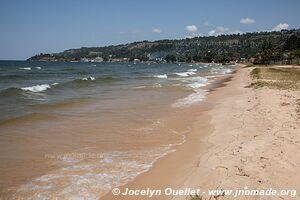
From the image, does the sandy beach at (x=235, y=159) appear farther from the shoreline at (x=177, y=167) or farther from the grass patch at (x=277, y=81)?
the grass patch at (x=277, y=81)

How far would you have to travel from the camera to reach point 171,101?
2102 cm

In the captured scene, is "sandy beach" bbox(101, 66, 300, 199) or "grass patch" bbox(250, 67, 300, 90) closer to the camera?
"sandy beach" bbox(101, 66, 300, 199)

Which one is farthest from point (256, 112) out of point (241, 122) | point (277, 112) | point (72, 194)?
point (72, 194)

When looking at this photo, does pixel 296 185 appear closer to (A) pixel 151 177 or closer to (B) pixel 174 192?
(B) pixel 174 192

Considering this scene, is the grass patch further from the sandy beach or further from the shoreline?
the shoreline

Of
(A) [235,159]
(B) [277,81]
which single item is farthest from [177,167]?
(B) [277,81]

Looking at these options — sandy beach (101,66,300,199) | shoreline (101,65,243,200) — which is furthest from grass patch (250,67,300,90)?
shoreline (101,65,243,200)

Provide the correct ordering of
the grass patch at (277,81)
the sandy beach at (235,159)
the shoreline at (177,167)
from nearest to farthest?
the sandy beach at (235,159) → the shoreline at (177,167) → the grass patch at (277,81)

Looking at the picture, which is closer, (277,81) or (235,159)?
(235,159)

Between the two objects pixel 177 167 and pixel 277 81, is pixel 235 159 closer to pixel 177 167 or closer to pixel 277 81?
pixel 177 167

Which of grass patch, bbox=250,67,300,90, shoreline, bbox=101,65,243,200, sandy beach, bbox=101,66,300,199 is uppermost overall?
grass patch, bbox=250,67,300,90

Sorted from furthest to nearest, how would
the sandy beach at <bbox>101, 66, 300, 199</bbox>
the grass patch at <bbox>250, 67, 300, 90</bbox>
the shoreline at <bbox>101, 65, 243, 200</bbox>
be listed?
the grass patch at <bbox>250, 67, 300, 90</bbox>
the shoreline at <bbox>101, 65, 243, 200</bbox>
the sandy beach at <bbox>101, 66, 300, 199</bbox>

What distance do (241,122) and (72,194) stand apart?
7482mm

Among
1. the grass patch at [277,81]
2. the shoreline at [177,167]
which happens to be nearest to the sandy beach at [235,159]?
the shoreline at [177,167]
